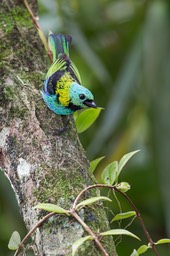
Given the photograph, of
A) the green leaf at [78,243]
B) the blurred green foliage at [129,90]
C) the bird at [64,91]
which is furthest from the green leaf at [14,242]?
the blurred green foliage at [129,90]

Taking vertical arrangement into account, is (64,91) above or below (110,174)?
above

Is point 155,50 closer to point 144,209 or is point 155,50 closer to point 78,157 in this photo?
point 144,209

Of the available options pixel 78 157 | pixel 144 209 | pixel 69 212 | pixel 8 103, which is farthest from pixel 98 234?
pixel 144 209

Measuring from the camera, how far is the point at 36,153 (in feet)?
7.14

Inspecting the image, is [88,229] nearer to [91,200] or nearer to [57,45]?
[91,200]

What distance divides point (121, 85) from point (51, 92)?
184cm

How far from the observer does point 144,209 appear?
4.54 meters

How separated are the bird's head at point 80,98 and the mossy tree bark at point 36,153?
0.25 ft

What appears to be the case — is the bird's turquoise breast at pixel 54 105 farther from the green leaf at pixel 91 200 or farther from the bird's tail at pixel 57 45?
the green leaf at pixel 91 200

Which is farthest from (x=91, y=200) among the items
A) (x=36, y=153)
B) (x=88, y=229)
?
(x=36, y=153)

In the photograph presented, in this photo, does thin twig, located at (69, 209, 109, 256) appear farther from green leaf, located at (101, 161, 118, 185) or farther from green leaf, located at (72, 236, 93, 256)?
green leaf, located at (101, 161, 118, 185)

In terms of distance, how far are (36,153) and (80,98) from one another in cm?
31

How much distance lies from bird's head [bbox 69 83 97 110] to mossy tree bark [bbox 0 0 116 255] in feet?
0.25

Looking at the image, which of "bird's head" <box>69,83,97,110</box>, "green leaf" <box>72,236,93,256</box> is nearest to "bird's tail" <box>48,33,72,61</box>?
"bird's head" <box>69,83,97,110</box>
